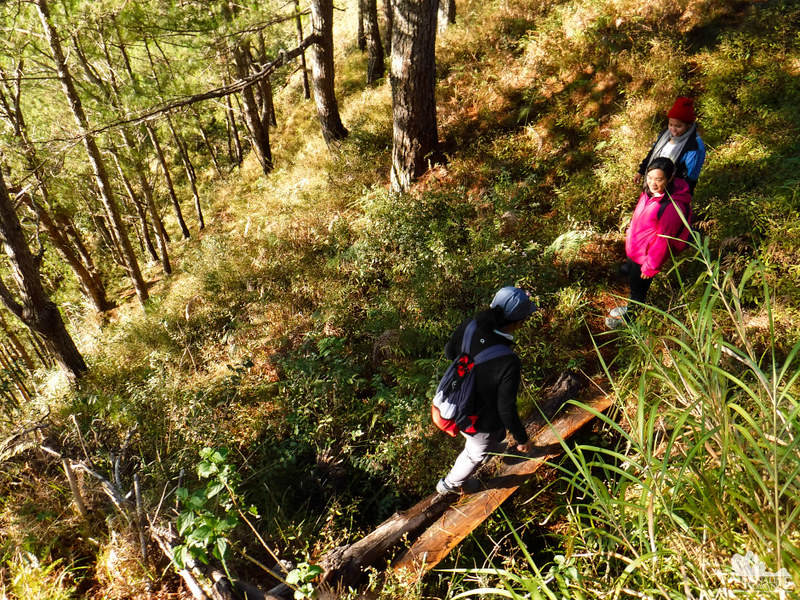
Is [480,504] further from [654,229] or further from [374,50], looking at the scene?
[374,50]

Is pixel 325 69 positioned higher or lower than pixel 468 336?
higher

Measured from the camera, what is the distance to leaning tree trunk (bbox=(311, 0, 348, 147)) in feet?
28.1

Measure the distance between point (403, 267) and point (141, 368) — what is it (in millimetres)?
4373

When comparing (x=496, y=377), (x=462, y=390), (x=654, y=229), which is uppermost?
(x=654, y=229)

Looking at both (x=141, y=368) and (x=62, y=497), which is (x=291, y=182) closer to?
(x=141, y=368)

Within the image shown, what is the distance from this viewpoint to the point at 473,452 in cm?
333

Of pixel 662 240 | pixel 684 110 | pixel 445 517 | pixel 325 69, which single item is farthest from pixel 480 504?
pixel 325 69

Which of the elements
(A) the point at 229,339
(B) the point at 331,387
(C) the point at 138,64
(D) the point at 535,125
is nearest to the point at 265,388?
(B) the point at 331,387

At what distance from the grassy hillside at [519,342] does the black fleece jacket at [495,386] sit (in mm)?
703

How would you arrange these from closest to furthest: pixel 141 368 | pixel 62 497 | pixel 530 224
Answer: pixel 62 497, pixel 530 224, pixel 141 368

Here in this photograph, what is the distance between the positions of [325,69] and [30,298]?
22.1 feet

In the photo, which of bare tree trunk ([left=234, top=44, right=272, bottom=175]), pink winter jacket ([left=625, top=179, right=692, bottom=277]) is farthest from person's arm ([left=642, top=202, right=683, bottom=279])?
bare tree trunk ([left=234, top=44, right=272, bottom=175])

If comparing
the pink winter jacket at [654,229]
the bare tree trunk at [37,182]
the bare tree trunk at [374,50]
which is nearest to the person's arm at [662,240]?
the pink winter jacket at [654,229]

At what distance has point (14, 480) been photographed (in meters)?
3.88
